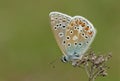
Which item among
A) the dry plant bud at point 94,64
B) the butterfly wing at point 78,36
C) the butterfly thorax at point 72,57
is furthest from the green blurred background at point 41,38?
the dry plant bud at point 94,64

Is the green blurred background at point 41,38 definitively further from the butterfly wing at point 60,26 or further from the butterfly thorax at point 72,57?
the butterfly thorax at point 72,57

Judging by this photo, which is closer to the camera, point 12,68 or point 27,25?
point 12,68

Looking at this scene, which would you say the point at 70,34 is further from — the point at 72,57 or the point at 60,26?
the point at 72,57

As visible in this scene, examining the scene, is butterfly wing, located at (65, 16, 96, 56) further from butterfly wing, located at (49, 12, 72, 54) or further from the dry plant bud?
the dry plant bud

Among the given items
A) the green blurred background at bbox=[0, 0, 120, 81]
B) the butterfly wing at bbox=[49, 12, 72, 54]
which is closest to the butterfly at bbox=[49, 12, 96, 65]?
the butterfly wing at bbox=[49, 12, 72, 54]

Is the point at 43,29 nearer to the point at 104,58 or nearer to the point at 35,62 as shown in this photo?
the point at 35,62

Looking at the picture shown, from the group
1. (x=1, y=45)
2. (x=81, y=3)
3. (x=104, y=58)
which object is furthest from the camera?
(x=81, y=3)

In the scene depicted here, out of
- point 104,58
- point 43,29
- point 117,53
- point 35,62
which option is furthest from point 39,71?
point 104,58

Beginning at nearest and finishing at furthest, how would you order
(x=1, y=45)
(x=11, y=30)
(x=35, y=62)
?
1. (x=35, y=62)
2. (x=1, y=45)
3. (x=11, y=30)
